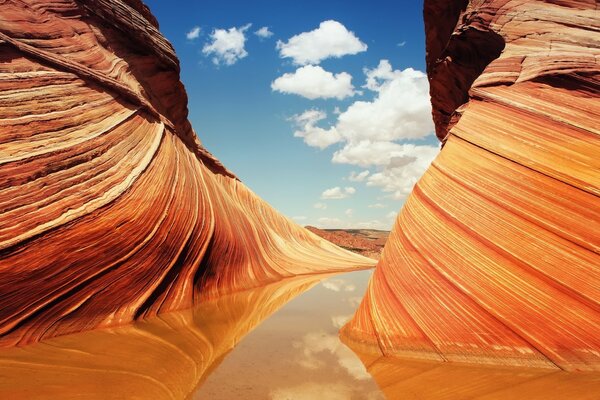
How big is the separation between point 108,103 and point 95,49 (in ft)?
3.71

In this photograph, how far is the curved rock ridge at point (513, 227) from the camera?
2.39 metres

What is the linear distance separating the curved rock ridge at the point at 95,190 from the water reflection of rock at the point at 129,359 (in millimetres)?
398

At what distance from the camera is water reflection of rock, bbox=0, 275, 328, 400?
201 centimetres

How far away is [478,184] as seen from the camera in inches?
123

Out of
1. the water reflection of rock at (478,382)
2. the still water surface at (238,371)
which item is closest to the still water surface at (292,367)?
the still water surface at (238,371)

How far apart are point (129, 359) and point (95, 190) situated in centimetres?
213

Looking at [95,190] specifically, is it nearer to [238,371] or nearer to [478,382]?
[238,371]

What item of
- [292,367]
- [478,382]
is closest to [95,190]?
[292,367]

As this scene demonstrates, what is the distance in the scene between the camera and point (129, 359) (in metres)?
2.54

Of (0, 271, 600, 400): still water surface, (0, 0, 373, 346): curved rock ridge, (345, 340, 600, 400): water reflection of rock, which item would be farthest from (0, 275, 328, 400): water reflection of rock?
(345, 340, 600, 400): water reflection of rock

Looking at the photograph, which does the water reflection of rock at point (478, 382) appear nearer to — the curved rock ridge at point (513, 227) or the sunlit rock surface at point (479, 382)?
the sunlit rock surface at point (479, 382)

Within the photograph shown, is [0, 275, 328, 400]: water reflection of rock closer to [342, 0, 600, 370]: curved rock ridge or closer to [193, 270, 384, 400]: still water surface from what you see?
[193, 270, 384, 400]: still water surface

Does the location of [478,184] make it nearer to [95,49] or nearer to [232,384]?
[232,384]

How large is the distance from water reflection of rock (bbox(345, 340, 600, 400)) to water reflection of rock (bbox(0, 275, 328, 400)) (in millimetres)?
1231
